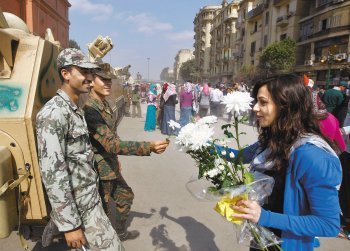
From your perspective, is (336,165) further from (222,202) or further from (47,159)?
(47,159)

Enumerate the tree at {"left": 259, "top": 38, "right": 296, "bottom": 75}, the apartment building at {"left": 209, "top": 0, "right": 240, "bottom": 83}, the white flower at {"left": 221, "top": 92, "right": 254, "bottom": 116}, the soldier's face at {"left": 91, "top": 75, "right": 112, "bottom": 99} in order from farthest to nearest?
the apartment building at {"left": 209, "top": 0, "right": 240, "bottom": 83}, the tree at {"left": 259, "top": 38, "right": 296, "bottom": 75}, the soldier's face at {"left": 91, "top": 75, "right": 112, "bottom": 99}, the white flower at {"left": 221, "top": 92, "right": 254, "bottom": 116}

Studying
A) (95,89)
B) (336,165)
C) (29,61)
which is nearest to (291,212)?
(336,165)

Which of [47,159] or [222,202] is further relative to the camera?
[47,159]

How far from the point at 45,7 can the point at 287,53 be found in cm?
2433

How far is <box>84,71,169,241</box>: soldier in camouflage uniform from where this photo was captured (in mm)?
2715

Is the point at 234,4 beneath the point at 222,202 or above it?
above

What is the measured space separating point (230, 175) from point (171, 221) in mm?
2557

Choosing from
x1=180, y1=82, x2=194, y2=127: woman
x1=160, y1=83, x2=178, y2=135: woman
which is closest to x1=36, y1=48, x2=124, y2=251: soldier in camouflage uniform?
x1=160, y1=83, x2=178, y2=135: woman

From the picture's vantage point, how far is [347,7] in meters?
27.8

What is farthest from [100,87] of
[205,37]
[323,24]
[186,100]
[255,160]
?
→ [205,37]

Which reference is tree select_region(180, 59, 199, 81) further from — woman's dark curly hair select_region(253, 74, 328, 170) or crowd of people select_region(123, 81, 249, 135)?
woman's dark curly hair select_region(253, 74, 328, 170)

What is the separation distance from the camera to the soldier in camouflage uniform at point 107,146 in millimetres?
2715

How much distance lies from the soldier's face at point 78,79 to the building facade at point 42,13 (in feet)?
57.2

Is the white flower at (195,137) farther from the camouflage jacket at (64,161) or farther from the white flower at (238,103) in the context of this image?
the camouflage jacket at (64,161)
